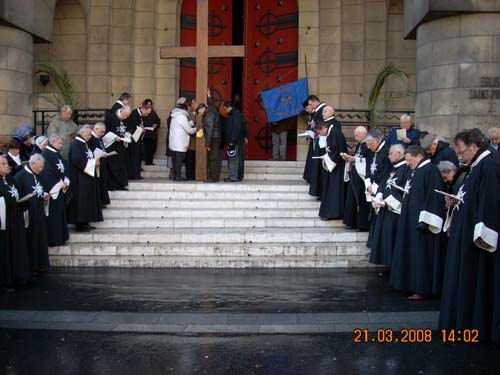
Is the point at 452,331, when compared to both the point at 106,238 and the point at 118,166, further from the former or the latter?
the point at 118,166

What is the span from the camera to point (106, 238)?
12.1 metres

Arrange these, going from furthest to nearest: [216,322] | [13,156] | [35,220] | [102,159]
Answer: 1. [102,159]
2. [13,156]
3. [35,220]
4. [216,322]

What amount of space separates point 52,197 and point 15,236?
1.74m

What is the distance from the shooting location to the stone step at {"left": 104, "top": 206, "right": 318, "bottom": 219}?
13.2 m

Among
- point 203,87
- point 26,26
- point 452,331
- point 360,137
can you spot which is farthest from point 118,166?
point 452,331

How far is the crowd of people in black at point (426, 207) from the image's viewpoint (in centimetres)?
711

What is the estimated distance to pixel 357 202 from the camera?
12.3m

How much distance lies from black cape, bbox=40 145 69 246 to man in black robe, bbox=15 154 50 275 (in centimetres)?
55

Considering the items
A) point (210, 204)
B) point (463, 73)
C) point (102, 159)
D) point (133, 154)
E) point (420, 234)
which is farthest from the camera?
point (133, 154)

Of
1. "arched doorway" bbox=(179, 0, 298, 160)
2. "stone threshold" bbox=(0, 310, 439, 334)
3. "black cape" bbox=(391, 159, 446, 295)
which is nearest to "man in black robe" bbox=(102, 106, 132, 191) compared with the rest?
"arched doorway" bbox=(179, 0, 298, 160)

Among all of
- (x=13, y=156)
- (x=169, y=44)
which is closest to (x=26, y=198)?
(x=13, y=156)

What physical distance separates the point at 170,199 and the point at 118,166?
4.38 ft

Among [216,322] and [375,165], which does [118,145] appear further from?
[216,322]

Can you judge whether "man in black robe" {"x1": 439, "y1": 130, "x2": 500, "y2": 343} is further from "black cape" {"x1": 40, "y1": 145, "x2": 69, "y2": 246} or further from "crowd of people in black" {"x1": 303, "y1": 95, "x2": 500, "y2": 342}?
"black cape" {"x1": 40, "y1": 145, "x2": 69, "y2": 246}
